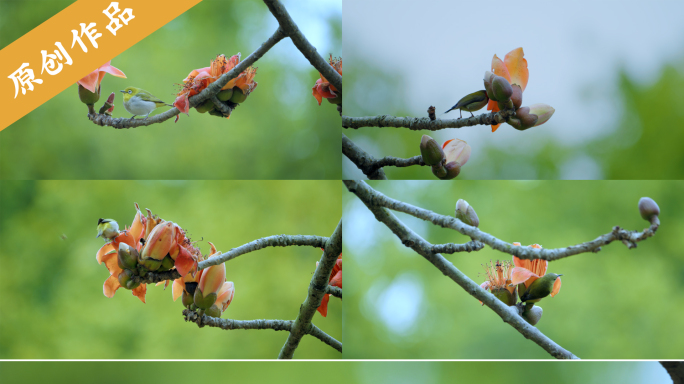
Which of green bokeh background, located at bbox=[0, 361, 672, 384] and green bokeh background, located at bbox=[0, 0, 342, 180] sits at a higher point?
green bokeh background, located at bbox=[0, 0, 342, 180]

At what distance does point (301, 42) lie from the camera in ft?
4.86

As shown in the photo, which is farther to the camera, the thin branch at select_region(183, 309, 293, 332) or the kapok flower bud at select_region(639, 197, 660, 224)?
the thin branch at select_region(183, 309, 293, 332)

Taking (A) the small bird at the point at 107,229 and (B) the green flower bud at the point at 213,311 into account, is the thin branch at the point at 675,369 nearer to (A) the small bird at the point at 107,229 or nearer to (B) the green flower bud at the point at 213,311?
(B) the green flower bud at the point at 213,311

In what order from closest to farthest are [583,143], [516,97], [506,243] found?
[506,243]
[516,97]
[583,143]

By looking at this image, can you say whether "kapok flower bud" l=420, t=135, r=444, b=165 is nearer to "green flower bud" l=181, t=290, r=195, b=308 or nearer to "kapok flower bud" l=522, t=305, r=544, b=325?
"kapok flower bud" l=522, t=305, r=544, b=325

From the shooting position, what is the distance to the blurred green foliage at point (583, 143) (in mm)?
1440

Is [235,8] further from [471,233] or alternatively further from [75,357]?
[75,357]

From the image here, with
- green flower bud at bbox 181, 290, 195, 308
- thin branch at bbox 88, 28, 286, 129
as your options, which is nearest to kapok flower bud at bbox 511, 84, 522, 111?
thin branch at bbox 88, 28, 286, 129

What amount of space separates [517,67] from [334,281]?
77cm

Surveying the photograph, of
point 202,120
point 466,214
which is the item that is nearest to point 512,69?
point 466,214

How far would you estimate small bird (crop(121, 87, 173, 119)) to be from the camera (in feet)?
4.83

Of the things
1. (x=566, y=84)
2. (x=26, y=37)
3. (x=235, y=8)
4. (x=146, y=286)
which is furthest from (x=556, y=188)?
(x=26, y=37)

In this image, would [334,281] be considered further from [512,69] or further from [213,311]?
[512,69]

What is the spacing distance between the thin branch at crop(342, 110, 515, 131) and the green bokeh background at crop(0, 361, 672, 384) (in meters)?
0.67
